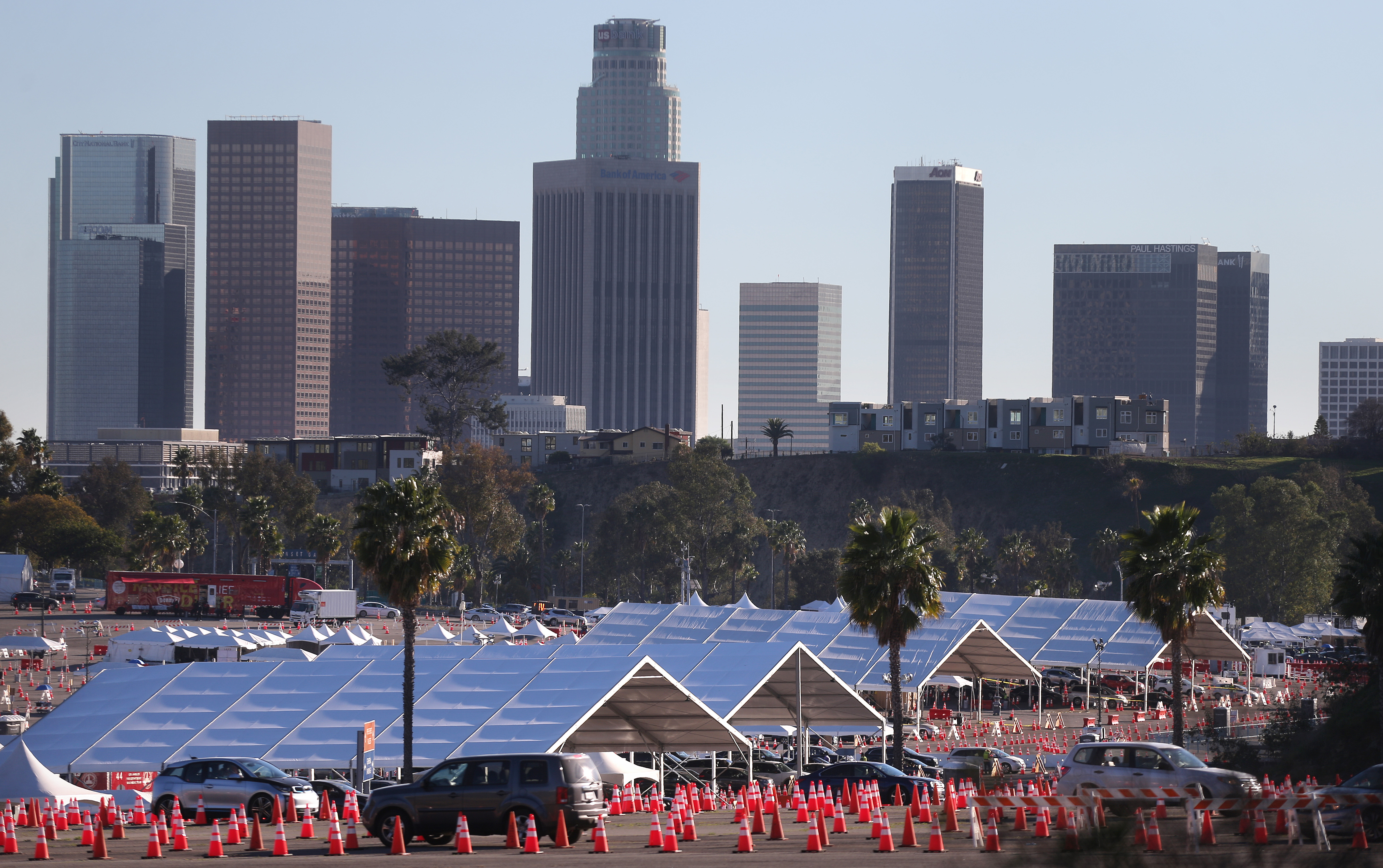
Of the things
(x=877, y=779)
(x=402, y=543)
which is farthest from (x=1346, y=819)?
(x=402, y=543)

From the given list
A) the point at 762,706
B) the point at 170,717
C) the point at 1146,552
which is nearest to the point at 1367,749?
the point at 1146,552

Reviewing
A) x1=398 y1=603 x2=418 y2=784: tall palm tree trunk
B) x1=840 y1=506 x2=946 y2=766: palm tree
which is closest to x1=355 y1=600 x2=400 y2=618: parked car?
x1=840 y1=506 x2=946 y2=766: palm tree

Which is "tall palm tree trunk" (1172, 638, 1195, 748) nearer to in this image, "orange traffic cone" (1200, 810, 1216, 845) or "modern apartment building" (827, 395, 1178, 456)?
"orange traffic cone" (1200, 810, 1216, 845)

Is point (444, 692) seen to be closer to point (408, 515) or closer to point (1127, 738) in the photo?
point (408, 515)

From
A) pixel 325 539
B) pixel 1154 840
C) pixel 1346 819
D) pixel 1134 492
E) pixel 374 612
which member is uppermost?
pixel 1154 840

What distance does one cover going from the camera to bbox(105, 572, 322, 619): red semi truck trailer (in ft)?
364

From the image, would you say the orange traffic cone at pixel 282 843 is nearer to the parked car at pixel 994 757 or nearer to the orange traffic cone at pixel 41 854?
the orange traffic cone at pixel 41 854

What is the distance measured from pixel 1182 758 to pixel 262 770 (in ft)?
59.3

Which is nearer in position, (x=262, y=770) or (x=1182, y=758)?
(x=1182, y=758)

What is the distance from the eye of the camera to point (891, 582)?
47.8 meters

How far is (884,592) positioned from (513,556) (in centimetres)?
10930

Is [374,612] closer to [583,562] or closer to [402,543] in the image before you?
[583,562]

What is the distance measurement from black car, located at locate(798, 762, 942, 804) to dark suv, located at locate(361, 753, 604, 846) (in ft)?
34.6

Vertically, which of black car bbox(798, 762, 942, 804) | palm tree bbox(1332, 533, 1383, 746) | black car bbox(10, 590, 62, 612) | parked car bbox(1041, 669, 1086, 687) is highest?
palm tree bbox(1332, 533, 1383, 746)
